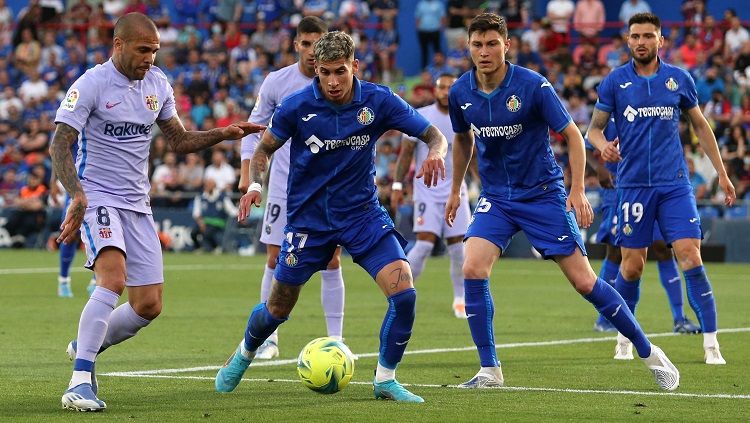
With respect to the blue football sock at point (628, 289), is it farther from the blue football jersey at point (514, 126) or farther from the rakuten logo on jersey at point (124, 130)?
the rakuten logo on jersey at point (124, 130)

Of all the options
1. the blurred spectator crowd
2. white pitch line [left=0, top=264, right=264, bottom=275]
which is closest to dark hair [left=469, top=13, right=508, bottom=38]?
the blurred spectator crowd

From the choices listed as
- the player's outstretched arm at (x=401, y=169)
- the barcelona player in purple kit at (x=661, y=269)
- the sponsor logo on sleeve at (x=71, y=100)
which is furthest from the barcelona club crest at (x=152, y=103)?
the barcelona player in purple kit at (x=661, y=269)

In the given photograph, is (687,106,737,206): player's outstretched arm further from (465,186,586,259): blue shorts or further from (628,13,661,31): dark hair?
(465,186,586,259): blue shorts

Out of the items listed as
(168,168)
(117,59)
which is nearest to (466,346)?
(117,59)

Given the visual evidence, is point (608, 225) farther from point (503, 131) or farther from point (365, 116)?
point (365, 116)

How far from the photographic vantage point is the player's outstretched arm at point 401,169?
42.9 feet

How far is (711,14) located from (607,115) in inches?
877

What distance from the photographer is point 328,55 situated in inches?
320

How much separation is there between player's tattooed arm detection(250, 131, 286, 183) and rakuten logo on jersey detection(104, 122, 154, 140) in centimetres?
70

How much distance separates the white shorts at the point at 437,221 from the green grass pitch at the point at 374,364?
0.94m

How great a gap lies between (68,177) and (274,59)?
Result: 83.6 feet

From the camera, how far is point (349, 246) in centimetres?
839

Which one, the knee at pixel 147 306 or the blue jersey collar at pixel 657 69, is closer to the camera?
the knee at pixel 147 306

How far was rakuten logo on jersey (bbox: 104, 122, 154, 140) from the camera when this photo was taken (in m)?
8.27
